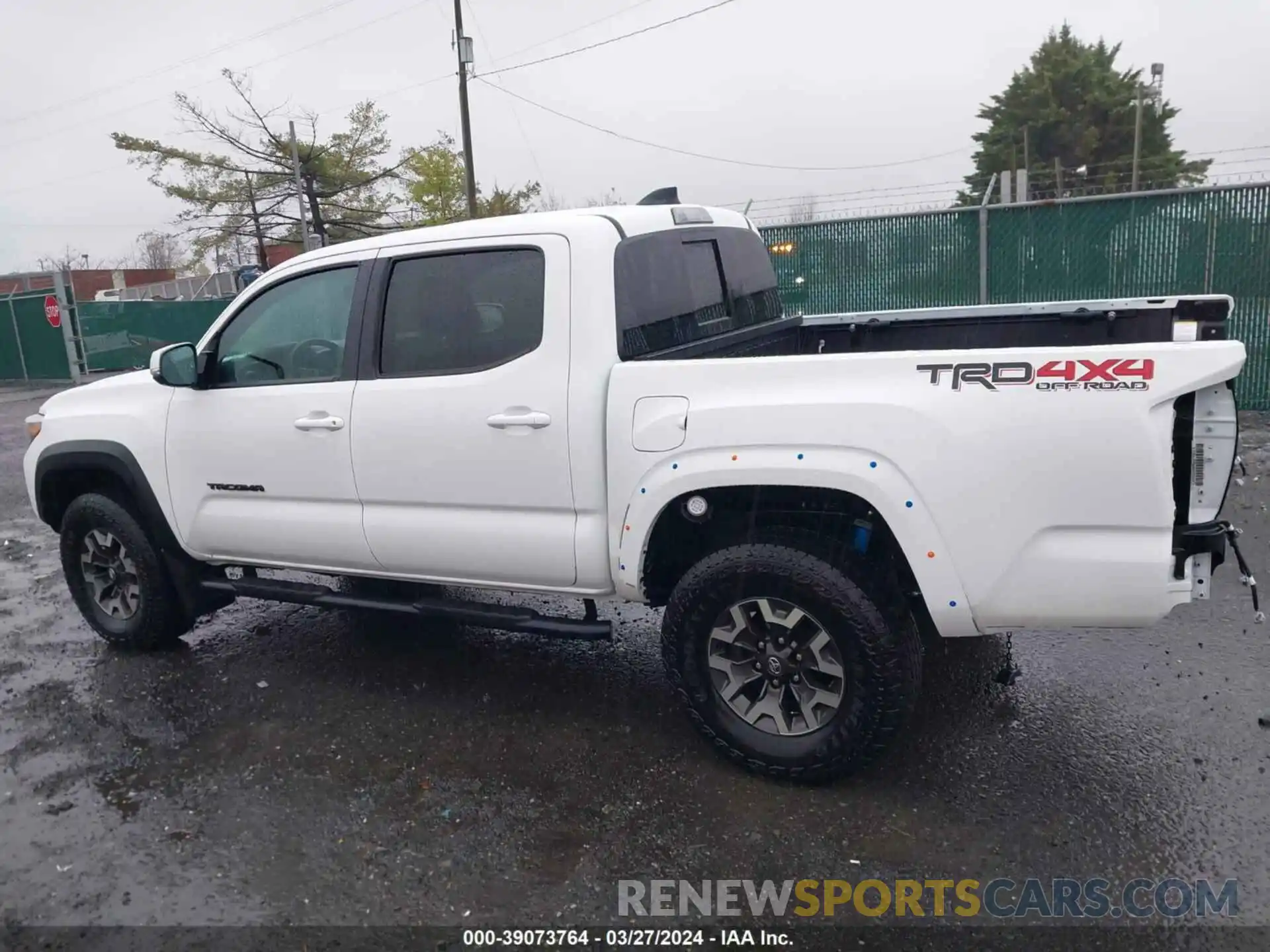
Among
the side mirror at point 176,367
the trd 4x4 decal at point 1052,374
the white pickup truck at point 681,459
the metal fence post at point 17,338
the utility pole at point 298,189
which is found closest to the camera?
the trd 4x4 decal at point 1052,374

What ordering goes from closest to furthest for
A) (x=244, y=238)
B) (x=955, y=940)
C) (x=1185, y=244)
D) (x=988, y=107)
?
(x=955, y=940) → (x=1185, y=244) → (x=244, y=238) → (x=988, y=107)

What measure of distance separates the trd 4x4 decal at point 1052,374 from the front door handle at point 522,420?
4.44 feet

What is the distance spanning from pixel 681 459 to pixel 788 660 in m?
0.79

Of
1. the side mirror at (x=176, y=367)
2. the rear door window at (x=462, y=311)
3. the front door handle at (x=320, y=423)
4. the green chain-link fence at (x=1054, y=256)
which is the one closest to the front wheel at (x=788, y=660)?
the rear door window at (x=462, y=311)

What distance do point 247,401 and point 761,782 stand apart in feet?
9.05

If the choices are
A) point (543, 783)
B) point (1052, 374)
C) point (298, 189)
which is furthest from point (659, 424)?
point (298, 189)

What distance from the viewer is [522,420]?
3.62 metres

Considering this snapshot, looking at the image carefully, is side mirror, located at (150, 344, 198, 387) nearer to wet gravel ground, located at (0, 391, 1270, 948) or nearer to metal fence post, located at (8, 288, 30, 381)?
wet gravel ground, located at (0, 391, 1270, 948)

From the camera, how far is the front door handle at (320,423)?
4.08 meters

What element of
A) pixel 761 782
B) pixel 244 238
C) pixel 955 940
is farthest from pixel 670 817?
pixel 244 238

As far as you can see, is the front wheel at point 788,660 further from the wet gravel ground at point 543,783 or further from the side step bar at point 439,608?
the side step bar at point 439,608

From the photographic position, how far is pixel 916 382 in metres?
3.02

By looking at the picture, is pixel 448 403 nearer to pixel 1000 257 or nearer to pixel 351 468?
pixel 351 468

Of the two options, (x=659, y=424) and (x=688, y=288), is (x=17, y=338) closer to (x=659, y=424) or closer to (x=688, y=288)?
(x=688, y=288)
